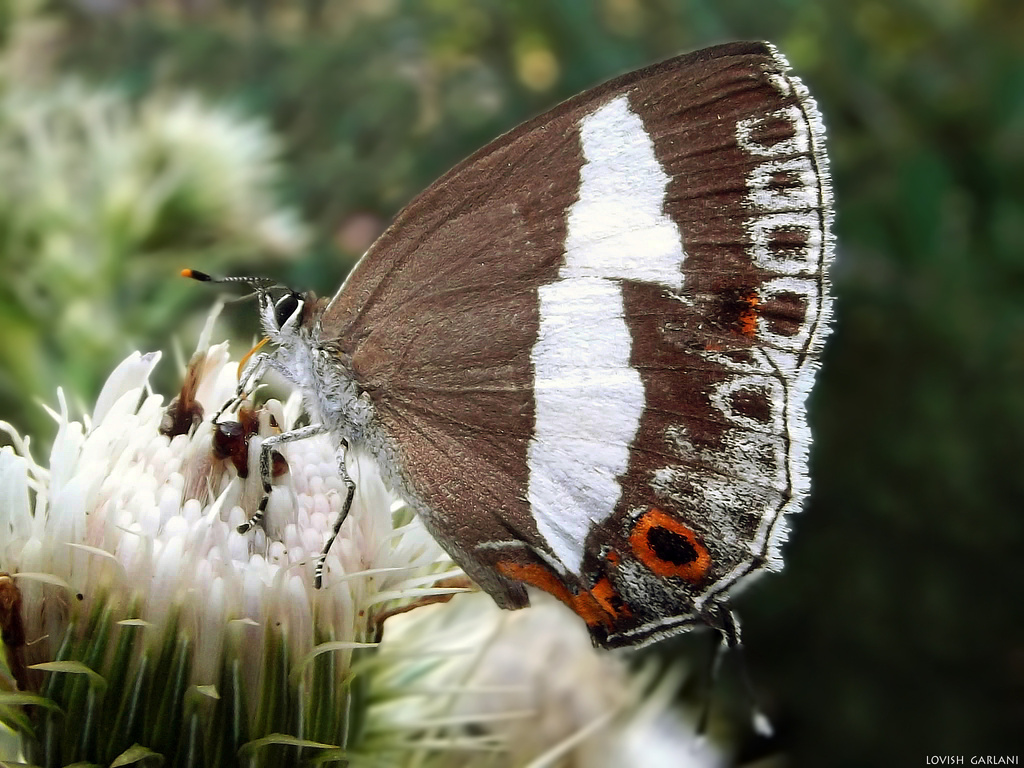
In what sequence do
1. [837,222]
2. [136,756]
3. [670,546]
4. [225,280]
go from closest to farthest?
[136,756] → [670,546] → [225,280] → [837,222]

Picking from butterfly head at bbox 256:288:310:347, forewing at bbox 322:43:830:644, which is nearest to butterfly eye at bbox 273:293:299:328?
butterfly head at bbox 256:288:310:347

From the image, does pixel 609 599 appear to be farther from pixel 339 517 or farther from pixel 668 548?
pixel 339 517

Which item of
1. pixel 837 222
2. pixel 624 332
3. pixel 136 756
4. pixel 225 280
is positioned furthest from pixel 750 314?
pixel 837 222

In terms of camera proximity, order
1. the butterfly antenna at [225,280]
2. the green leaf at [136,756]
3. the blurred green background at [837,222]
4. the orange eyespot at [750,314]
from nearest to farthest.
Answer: the green leaf at [136,756] → the orange eyespot at [750,314] → the butterfly antenna at [225,280] → the blurred green background at [837,222]

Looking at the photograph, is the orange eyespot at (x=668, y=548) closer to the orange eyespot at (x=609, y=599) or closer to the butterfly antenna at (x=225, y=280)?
the orange eyespot at (x=609, y=599)

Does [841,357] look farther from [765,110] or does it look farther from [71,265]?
[71,265]

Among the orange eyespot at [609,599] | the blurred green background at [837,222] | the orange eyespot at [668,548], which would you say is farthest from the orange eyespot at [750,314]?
the blurred green background at [837,222]

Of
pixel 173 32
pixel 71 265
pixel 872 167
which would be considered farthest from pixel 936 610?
pixel 173 32

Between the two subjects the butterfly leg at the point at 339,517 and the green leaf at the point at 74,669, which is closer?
the green leaf at the point at 74,669
